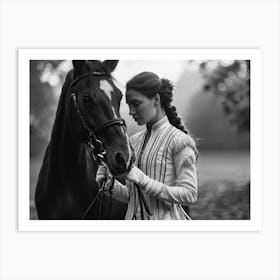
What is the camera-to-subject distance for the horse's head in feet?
7.75

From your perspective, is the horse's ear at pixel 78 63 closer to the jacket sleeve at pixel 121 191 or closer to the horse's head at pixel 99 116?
the horse's head at pixel 99 116

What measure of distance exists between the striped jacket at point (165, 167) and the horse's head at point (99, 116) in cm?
16

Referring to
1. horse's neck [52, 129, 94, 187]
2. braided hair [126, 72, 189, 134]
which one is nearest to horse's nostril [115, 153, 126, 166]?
horse's neck [52, 129, 94, 187]

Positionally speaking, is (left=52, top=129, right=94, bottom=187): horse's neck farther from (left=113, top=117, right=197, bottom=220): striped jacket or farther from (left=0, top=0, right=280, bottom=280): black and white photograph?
(left=113, top=117, right=197, bottom=220): striped jacket

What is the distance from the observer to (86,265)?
2.71 m

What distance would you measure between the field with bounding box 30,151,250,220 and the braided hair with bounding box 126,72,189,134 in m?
0.26

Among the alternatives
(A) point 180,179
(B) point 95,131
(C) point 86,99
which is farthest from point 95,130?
(A) point 180,179

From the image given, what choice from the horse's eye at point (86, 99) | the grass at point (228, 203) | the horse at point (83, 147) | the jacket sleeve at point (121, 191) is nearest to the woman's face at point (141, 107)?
the horse at point (83, 147)

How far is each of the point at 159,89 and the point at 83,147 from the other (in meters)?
0.51
